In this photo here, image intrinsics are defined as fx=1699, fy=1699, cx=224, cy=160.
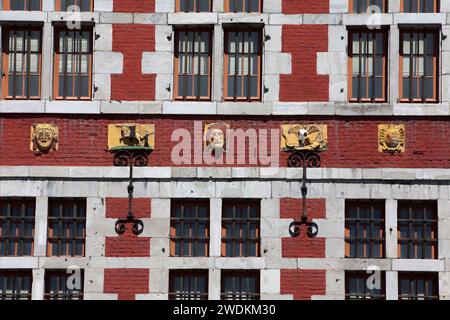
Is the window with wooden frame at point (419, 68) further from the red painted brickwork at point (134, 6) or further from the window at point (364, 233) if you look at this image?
the red painted brickwork at point (134, 6)

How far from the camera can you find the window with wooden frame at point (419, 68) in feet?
107

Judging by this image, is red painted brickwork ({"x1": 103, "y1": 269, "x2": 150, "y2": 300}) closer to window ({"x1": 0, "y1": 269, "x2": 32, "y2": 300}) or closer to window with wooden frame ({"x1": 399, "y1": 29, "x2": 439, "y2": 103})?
window ({"x1": 0, "y1": 269, "x2": 32, "y2": 300})

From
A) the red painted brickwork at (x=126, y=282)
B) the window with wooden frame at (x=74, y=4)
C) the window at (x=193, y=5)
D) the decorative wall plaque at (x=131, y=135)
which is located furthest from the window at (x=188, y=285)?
the window with wooden frame at (x=74, y=4)

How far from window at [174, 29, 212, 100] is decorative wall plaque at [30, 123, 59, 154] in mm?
2521

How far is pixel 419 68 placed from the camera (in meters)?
32.6

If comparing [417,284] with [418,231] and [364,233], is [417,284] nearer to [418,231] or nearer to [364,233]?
[418,231]

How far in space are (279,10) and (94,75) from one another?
3752 millimetres

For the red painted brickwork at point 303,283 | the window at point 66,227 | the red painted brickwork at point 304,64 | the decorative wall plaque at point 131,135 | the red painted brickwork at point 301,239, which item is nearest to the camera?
the red painted brickwork at point 303,283

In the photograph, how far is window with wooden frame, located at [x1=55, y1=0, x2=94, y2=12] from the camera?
3266cm

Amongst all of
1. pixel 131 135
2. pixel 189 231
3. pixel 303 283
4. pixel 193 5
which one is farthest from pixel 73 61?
pixel 303 283

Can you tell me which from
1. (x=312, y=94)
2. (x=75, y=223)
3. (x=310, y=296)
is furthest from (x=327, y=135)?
(x=75, y=223)

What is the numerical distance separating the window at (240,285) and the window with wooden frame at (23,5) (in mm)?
6265

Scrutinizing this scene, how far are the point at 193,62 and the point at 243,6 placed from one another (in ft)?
4.76

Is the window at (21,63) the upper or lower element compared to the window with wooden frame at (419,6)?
lower
